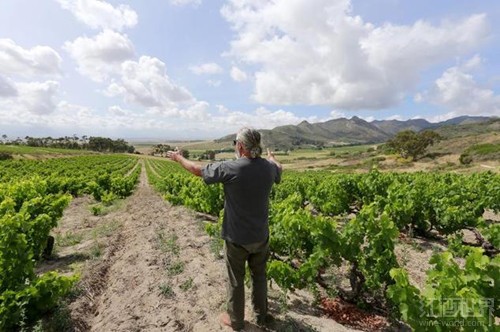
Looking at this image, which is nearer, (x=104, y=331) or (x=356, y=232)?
(x=104, y=331)

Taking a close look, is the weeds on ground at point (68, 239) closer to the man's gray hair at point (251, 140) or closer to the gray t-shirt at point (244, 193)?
the gray t-shirt at point (244, 193)

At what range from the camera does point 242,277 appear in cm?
442

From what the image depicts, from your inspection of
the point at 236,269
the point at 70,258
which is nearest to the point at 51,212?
the point at 70,258

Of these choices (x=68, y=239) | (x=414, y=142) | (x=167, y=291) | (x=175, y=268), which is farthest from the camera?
(x=414, y=142)

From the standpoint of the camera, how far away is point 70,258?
29.1 ft

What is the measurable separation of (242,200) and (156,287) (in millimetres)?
3235

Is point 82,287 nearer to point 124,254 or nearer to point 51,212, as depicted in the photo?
point 124,254

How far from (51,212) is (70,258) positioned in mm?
1306

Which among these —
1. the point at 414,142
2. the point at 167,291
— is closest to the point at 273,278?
the point at 167,291

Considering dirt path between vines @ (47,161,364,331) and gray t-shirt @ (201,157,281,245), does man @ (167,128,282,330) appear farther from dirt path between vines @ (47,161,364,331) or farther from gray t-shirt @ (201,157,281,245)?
dirt path between vines @ (47,161,364,331)

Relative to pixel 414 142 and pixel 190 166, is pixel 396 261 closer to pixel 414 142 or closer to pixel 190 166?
pixel 190 166

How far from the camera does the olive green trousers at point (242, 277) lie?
14.1ft

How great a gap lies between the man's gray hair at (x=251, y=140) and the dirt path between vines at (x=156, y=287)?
8.20 feet

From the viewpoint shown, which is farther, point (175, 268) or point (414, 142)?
point (414, 142)
